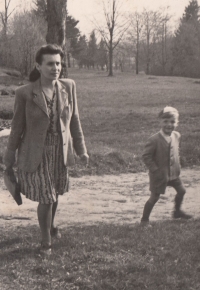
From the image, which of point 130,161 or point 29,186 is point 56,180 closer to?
point 29,186

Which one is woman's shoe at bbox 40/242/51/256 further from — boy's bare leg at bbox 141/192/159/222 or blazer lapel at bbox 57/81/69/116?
boy's bare leg at bbox 141/192/159/222

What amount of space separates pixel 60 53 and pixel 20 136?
0.89 meters

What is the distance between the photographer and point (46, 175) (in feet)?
13.4

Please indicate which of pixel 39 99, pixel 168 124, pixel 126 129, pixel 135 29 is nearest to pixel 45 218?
pixel 39 99

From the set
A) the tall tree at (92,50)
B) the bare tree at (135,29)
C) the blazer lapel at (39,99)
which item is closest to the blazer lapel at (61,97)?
the blazer lapel at (39,99)

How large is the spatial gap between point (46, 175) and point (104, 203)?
255cm

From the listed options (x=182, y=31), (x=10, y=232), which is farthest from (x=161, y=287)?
(x=182, y=31)

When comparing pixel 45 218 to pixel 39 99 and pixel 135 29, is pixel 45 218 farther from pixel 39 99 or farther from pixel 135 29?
pixel 135 29

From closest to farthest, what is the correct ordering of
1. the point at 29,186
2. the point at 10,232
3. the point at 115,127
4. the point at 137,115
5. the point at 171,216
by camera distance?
the point at 29,186, the point at 10,232, the point at 171,216, the point at 115,127, the point at 137,115

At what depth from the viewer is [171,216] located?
18.8 ft

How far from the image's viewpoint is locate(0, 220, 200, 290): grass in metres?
3.60

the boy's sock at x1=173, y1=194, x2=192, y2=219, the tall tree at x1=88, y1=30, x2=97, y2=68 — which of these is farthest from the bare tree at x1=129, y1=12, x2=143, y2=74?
the boy's sock at x1=173, y1=194, x2=192, y2=219

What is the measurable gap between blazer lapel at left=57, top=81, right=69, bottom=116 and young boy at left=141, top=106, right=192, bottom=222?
1.22 metres

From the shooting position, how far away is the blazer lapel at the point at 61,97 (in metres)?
4.14
